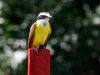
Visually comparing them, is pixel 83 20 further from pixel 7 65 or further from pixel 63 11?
pixel 7 65

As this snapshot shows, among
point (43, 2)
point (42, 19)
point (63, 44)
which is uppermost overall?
point (43, 2)

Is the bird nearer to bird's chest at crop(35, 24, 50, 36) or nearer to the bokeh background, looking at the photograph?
bird's chest at crop(35, 24, 50, 36)

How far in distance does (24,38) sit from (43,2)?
0.83m

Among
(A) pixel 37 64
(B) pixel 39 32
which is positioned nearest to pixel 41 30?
(B) pixel 39 32

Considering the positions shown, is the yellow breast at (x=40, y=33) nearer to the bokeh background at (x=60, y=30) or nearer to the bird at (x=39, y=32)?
the bird at (x=39, y=32)

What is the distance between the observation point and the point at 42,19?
8391 mm

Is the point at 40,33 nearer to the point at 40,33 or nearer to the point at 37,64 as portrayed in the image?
the point at 40,33

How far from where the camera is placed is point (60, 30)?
13102 millimetres

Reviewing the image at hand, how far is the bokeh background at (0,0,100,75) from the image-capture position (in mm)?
12688

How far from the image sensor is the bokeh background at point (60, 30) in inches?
500

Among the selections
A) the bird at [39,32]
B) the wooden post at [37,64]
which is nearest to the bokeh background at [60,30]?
the bird at [39,32]

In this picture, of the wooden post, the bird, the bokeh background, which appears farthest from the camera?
the bokeh background

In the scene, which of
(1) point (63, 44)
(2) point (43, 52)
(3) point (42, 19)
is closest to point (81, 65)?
(1) point (63, 44)

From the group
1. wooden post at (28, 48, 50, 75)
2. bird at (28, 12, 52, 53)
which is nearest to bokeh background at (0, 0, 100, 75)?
bird at (28, 12, 52, 53)
